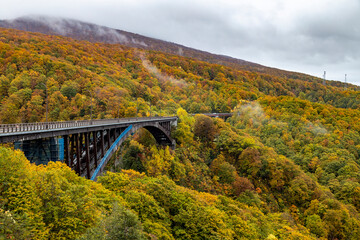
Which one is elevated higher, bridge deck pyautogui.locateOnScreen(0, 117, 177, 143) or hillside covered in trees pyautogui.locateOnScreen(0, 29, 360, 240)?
bridge deck pyautogui.locateOnScreen(0, 117, 177, 143)

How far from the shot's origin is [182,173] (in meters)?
Result: 54.2

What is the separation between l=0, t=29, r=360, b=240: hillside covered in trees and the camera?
15477 mm

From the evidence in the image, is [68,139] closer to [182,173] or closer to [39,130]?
[39,130]

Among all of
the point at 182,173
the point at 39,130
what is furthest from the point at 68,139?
the point at 182,173

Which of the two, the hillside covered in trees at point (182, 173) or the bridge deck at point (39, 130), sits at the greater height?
the bridge deck at point (39, 130)

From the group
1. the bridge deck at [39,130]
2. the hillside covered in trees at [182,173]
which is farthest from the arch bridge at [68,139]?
the hillside covered in trees at [182,173]

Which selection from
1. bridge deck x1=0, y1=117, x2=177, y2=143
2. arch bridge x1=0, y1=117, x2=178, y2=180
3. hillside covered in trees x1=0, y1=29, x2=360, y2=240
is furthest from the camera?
arch bridge x1=0, y1=117, x2=178, y2=180

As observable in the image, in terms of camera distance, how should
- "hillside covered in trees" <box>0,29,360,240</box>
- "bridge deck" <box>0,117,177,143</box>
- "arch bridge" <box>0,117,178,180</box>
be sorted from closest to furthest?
"hillside covered in trees" <box>0,29,360,240</box> → "bridge deck" <box>0,117,177,143</box> → "arch bridge" <box>0,117,178,180</box>

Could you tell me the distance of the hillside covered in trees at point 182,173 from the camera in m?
15.5

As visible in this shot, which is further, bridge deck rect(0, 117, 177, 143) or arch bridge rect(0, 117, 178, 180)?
arch bridge rect(0, 117, 178, 180)

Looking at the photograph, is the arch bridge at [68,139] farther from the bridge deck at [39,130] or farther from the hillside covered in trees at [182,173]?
the hillside covered in trees at [182,173]

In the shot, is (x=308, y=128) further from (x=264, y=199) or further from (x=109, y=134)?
(x=109, y=134)

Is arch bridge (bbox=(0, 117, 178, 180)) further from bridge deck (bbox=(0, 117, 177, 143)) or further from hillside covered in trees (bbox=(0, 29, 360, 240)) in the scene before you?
hillside covered in trees (bbox=(0, 29, 360, 240))

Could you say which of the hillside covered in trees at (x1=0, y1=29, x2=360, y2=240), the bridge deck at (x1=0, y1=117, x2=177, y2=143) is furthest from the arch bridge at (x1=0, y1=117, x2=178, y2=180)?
the hillside covered in trees at (x1=0, y1=29, x2=360, y2=240)
